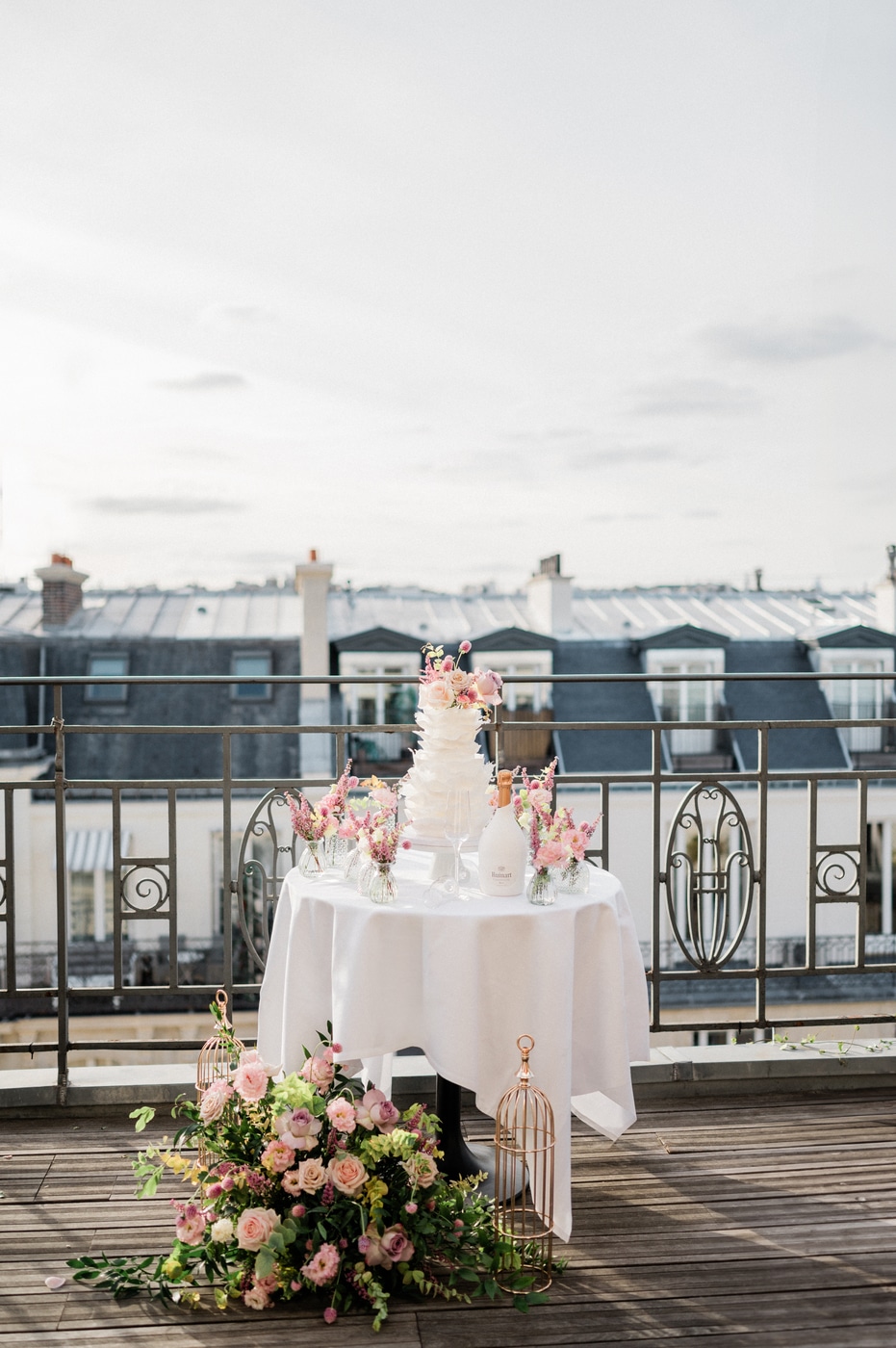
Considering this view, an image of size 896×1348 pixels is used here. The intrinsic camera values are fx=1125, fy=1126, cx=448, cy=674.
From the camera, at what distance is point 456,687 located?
2564 millimetres

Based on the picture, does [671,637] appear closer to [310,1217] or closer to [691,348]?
[691,348]

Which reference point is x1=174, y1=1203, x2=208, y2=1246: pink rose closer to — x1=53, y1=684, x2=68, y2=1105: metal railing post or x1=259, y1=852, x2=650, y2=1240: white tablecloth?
x1=259, y1=852, x2=650, y2=1240: white tablecloth

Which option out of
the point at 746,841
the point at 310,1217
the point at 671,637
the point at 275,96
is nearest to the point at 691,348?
the point at 671,637

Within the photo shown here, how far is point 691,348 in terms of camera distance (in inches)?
931

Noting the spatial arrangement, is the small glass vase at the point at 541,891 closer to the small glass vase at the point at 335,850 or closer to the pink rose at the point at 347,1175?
the small glass vase at the point at 335,850

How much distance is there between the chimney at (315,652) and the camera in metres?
15.5

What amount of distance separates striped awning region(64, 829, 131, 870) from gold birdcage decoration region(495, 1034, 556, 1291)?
11927 millimetres

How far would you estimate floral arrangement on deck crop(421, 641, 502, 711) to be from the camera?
8.34 feet

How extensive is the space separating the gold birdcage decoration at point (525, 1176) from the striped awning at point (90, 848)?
11.9 metres

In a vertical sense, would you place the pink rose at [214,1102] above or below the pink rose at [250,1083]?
below

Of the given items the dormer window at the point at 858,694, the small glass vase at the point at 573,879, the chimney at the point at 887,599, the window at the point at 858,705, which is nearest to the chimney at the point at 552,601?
the dormer window at the point at 858,694

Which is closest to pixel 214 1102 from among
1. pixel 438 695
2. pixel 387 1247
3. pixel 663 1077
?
pixel 387 1247

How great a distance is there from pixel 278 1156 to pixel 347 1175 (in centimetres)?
15

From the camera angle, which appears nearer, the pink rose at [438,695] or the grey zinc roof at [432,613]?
the pink rose at [438,695]
